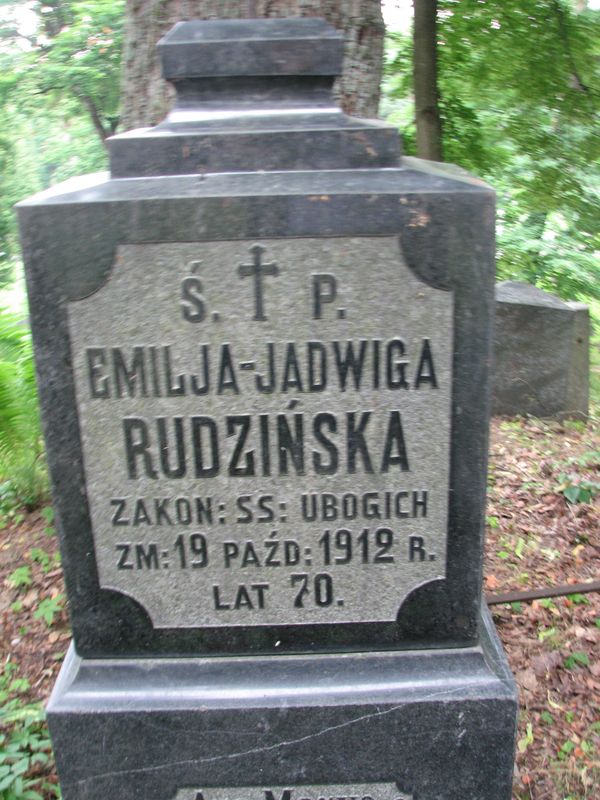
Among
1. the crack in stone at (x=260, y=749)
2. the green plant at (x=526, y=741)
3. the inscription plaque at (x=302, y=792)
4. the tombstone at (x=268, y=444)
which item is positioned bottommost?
the green plant at (x=526, y=741)

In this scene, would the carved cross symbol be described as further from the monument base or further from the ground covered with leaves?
the ground covered with leaves

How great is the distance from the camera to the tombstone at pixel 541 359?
514 cm

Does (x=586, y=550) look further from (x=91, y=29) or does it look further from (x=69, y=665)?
(x=91, y=29)

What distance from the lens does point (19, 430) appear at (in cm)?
384

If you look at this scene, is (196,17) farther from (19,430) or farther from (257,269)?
(19,430)

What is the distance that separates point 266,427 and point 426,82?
319cm

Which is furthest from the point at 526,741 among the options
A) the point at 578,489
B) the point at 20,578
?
the point at 20,578

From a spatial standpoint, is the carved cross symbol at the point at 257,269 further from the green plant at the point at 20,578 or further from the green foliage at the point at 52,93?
the green foliage at the point at 52,93

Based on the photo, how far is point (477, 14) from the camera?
15.4 feet

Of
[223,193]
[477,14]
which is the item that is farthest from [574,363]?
[223,193]

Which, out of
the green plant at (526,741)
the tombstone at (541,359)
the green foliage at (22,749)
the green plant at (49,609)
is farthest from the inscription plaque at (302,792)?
the tombstone at (541,359)

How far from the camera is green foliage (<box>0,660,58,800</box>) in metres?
2.18

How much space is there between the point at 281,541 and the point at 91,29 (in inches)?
314

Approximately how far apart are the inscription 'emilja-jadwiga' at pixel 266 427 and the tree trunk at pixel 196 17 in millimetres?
1510
